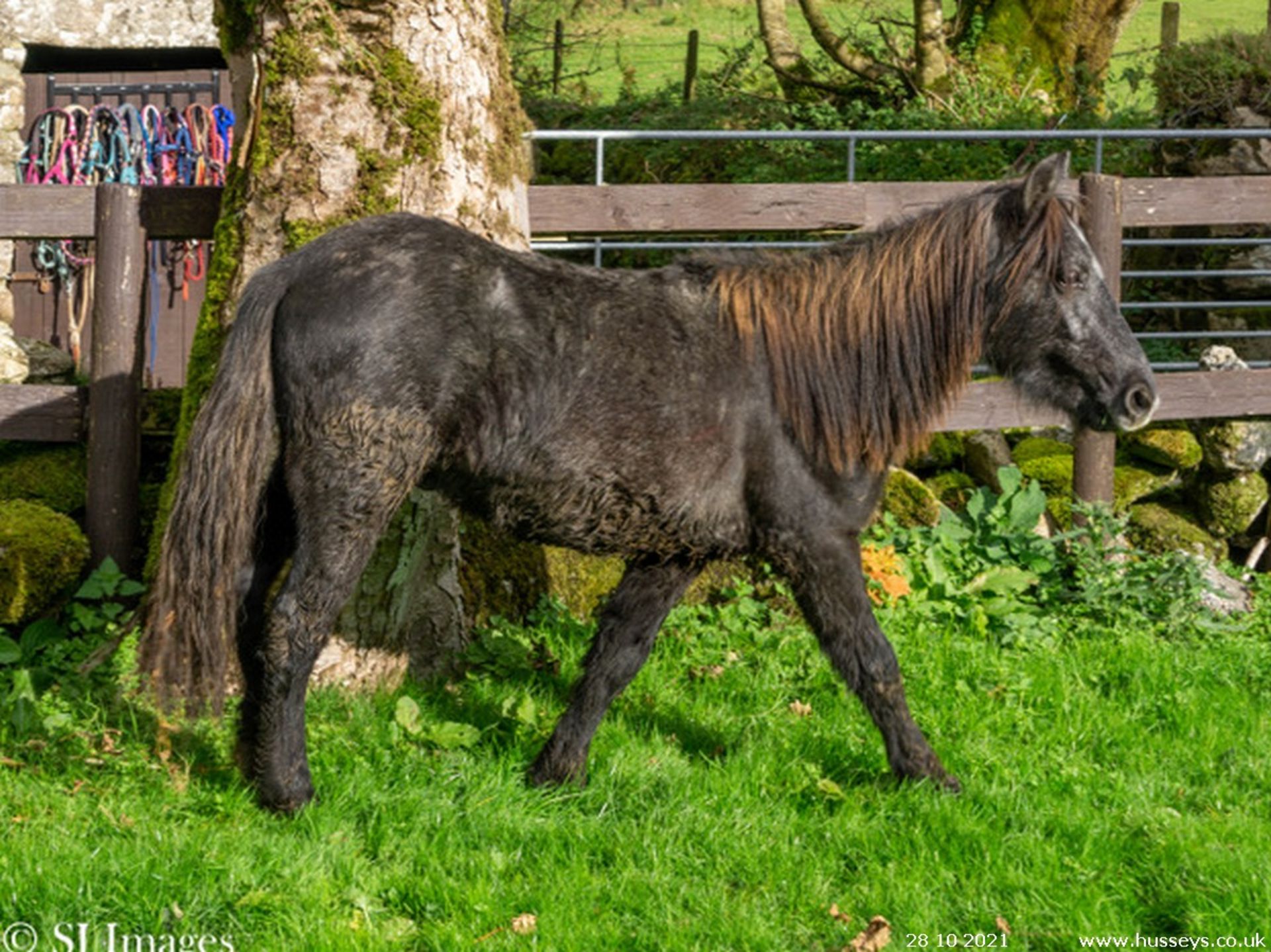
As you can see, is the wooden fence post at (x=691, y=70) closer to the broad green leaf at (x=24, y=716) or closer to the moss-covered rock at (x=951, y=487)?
the moss-covered rock at (x=951, y=487)

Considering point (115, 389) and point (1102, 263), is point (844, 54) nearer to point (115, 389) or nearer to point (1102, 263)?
point (1102, 263)

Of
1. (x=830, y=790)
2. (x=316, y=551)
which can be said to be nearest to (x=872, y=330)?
(x=830, y=790)

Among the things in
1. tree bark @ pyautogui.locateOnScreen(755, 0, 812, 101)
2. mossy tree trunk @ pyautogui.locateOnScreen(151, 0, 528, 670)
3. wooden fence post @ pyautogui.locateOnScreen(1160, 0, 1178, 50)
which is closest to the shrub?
tree bark @ pyautogui.locateOnScreen(755, 0, 812, 101)

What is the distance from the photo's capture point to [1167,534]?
823cm

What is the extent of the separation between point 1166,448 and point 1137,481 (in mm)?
278

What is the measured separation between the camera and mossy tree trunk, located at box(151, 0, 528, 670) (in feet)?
18.0

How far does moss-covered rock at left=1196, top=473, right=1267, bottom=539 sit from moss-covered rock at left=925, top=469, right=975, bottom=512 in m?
1.50

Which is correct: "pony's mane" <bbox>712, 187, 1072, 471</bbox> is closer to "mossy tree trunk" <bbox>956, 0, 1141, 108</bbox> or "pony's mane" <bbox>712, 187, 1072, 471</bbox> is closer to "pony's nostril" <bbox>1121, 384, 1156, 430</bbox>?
"pony's nostril" <bbox>1121, 384, 1156, 430</bbox>

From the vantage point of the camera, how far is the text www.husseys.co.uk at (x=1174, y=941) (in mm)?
3822

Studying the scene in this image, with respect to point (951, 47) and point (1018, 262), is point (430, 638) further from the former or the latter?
point (951, 47)

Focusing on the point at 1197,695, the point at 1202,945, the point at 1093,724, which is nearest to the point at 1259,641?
the point at 1197,695

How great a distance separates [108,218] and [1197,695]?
5.08m

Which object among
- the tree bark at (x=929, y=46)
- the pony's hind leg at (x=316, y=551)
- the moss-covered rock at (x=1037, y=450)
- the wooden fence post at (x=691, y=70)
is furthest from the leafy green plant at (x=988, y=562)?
the wooden fence post at (x=691, y=70)

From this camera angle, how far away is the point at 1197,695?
5.83m
